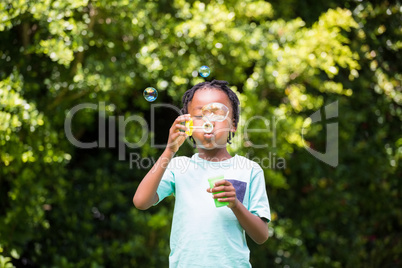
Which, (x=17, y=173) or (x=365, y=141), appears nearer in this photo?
(x=17, y=173)

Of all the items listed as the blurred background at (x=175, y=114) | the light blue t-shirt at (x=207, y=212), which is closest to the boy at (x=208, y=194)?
the light blue t-shirt at (x=207, y=212)

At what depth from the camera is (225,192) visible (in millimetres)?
1681

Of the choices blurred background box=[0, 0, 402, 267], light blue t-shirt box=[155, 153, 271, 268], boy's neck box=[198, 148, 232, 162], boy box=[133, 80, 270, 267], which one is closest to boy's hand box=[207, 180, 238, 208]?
boy box=[133, 80, 270, 267]

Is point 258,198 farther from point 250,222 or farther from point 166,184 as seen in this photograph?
point 166,184

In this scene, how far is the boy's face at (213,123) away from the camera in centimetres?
188

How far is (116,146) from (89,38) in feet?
4.52

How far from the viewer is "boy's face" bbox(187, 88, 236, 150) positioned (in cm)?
188

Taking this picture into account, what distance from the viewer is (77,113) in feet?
13.9

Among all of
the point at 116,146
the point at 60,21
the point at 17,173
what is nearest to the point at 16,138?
the point at 17,173

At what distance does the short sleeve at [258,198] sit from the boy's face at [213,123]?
6.7 inches

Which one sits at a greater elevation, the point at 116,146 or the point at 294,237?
the point at 116,146

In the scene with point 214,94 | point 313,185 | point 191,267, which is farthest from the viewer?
point 313,185

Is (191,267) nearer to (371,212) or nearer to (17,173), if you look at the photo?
(17,173)

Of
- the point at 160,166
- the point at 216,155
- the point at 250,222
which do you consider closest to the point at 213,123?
the point at 216,155
